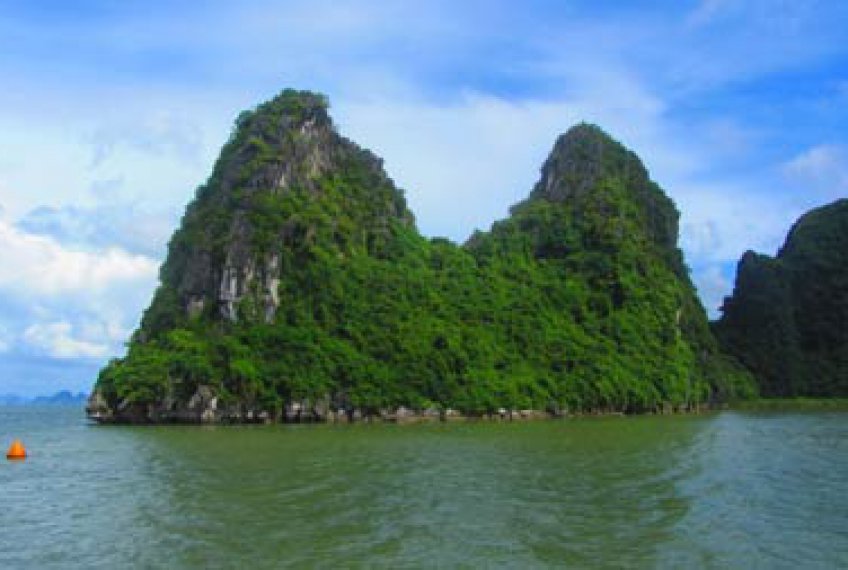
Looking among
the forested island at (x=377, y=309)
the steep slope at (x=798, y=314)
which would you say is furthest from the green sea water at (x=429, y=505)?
the steep slope at (x=798, y=314)

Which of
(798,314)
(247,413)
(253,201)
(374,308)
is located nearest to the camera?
(247,413)

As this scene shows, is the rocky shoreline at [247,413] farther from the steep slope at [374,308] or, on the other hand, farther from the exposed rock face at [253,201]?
the exposed rock face at [253,201]

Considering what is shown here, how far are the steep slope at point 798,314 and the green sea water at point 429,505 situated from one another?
6539cm

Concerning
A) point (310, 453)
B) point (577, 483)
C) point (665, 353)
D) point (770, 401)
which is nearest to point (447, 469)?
point (577, 483)

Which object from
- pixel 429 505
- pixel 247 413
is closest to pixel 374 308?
pixel 247 413

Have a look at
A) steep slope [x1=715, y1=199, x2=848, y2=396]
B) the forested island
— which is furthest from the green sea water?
steep slope [x1=715, y1=199, x2=848, y2=396]

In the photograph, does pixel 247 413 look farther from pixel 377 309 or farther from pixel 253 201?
pixel 253 201

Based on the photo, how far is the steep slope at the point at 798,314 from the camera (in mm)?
99750

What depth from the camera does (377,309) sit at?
70938mm

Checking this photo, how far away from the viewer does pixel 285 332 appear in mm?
65375

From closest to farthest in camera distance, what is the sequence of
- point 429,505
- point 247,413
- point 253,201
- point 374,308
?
1. point 429,505
2. point 247,413
3. point 253,201
4. point 374,308

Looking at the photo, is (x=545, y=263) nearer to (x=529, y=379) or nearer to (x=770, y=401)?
(x=529, y=379)

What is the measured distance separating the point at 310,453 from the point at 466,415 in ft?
100

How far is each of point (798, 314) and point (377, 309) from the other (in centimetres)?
6357
